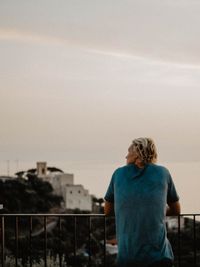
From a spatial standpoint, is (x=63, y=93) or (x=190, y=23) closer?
(x=190, y=23)

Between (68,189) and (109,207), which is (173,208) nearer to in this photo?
(109,207)

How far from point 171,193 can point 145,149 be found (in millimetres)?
307

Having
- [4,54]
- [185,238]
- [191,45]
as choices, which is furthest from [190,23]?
[185,238]

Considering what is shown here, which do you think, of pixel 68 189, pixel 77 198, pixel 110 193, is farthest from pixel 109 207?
pixel 77 198

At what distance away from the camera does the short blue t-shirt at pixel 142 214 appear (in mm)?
3555

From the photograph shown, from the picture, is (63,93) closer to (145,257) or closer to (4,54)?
(4,54)

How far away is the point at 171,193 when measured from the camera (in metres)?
3.77

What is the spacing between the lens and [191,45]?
1399 centimetres

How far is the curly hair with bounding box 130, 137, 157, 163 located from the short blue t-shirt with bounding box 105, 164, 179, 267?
5cm

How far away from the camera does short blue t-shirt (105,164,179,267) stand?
3.55 meters

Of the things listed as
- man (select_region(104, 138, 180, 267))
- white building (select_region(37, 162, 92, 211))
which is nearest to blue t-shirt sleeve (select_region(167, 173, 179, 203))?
man (select_region(104, 138, 180, 267))

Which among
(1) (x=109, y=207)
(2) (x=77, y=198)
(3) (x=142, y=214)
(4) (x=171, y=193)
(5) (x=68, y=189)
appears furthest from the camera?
(2) (x=77, y=198)

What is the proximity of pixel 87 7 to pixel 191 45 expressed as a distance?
331 centimetres

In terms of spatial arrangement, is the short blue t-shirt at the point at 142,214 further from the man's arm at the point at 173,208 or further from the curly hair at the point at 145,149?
the man's arm at the point at 173,208
